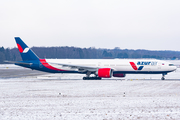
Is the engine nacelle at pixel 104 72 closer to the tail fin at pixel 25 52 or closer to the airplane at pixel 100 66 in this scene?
the airplane at pixel 100 66

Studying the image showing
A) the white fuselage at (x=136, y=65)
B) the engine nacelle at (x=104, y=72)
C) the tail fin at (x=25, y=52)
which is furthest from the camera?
the tail fin at (x=25, y=52)

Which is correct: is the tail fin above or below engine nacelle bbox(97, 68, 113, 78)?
above

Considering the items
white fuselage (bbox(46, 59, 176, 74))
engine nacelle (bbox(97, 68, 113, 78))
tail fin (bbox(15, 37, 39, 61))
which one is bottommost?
engine nacelle (bbox(97, 68, 113, 78))

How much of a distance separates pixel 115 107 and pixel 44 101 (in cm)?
569

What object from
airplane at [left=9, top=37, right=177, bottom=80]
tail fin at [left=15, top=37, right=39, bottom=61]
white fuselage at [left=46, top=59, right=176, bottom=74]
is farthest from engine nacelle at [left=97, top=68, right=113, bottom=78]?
tail fin at [left=15, top=37, right=39, bottom=61]

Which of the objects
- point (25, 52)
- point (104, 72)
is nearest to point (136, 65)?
Answer: point (104, 72)

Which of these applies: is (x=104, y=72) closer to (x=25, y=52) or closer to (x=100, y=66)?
(x=100, y=66)

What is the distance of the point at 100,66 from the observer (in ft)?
140

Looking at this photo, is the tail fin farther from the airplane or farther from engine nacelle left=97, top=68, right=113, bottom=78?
engine nacelle left=97, top=68, right=113, bottom=78

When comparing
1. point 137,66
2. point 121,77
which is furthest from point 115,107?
point 121,77

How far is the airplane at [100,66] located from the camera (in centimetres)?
4131

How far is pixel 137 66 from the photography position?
1635 inches

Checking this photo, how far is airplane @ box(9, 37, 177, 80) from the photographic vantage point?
136 feet

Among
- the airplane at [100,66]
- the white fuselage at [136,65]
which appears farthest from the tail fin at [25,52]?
the white fuselage at [136,65]
